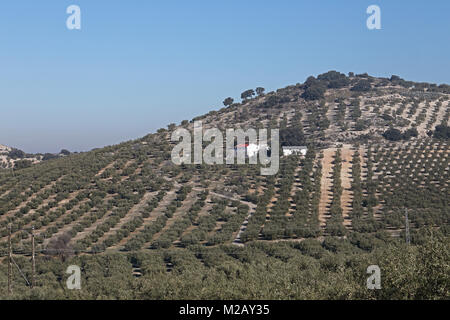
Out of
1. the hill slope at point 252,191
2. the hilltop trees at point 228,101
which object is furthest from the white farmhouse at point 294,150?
the hilltop trees at point 228,101

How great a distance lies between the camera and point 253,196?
51.3 metres

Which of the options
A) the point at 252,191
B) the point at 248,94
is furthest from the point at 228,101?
the point at 252,191

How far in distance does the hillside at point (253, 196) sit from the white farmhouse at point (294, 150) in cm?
173

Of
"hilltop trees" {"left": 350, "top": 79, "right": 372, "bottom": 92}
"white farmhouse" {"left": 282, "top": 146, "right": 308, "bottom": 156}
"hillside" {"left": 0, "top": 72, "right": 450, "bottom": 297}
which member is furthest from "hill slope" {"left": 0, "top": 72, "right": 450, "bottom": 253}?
"hilltop trees" {"left": 350, "top": 79, "right": 372, "bottom": 92}

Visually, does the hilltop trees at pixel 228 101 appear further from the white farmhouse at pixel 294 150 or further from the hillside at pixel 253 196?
the white farmhouse at pixel 294 150

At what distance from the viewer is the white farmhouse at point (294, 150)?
2707 inches

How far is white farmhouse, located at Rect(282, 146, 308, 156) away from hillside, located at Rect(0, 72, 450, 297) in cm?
173

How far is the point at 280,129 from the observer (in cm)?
7831

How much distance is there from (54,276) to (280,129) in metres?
53.2

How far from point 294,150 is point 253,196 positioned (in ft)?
64.9

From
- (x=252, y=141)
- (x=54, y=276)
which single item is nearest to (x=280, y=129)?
(x=252, y=141)

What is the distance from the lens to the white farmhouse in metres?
68.8

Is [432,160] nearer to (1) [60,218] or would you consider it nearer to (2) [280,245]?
(2) [280,245]

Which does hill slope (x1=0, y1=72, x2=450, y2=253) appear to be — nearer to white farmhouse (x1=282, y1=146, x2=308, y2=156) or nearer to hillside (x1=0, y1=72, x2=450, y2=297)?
hillside (x1=0, y1=72, x2=450, y2=297)
